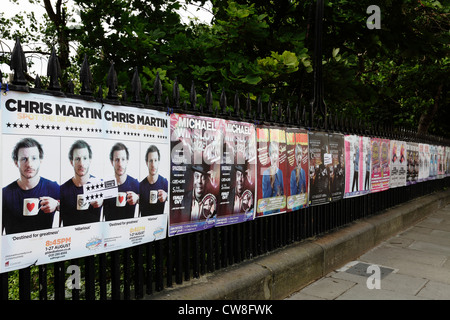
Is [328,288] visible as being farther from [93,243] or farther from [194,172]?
[93,243]

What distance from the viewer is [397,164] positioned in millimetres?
8883

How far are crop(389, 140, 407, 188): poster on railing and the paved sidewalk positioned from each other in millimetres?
1225

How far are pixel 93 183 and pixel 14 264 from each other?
2.26 ft

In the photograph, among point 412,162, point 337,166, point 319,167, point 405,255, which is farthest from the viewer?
point 412,162

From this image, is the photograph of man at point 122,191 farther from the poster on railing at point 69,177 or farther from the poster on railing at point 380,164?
the poster on railing at point 380,164

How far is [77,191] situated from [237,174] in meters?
1.86

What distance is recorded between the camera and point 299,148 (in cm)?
533

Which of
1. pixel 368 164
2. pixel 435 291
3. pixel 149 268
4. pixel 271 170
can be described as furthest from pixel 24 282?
pixel 368 164

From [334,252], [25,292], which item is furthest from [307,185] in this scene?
[25,292]

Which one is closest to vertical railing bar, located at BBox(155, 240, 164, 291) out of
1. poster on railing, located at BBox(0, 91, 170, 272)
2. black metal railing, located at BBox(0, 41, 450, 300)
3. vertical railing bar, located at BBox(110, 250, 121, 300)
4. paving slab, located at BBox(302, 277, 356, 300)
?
black metal railing, located at BBox(0, 41, 450, 300)

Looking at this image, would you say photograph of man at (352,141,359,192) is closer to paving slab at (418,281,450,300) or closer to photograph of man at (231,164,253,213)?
paving slab at (418,281,450,300)

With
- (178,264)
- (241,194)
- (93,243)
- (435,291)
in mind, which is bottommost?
(435,291)

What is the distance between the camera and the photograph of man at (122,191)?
2959mm

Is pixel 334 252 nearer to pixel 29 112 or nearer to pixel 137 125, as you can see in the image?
pixel 137 125
